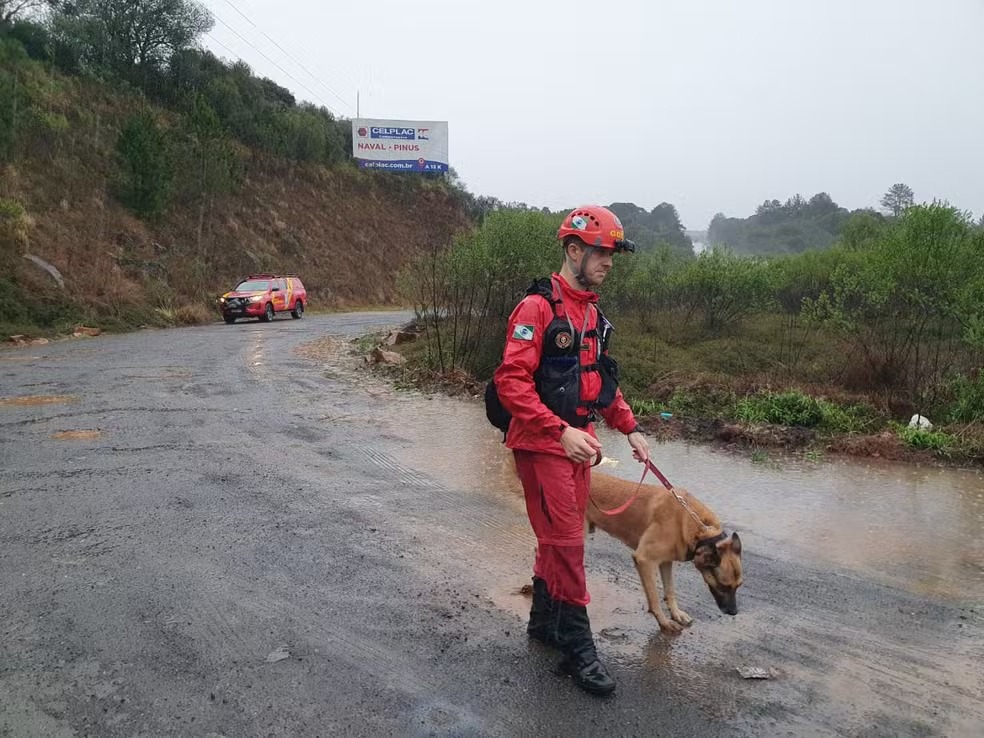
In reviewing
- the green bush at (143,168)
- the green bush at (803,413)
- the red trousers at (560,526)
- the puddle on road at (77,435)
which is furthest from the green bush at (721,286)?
the green bush at (143,168)

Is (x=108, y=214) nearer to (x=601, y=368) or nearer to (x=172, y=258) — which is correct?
(x=172, y=258)

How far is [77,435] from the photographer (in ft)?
25.4

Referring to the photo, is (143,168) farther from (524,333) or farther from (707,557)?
(707,557)

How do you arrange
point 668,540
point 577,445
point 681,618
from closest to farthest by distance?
point 577,445, point 668,540, point 681,618

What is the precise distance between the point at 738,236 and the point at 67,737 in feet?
268

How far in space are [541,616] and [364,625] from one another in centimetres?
90

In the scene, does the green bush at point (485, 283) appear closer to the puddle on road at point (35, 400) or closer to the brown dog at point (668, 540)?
the puddle on road at point (35, 400)

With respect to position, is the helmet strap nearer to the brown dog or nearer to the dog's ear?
the brown dog

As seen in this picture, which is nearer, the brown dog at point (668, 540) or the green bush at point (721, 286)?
the brown dog at point (668, 540)

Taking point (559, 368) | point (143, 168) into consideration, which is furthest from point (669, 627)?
point (143, 168)

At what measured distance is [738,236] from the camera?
78.2 meters

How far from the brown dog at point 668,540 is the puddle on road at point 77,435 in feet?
19.0

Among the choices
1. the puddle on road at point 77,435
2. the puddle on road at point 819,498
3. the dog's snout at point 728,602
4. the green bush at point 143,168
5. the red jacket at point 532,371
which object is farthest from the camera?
the green bush at point 143,168

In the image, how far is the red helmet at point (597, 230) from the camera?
11.0ft
